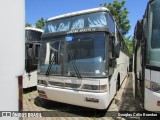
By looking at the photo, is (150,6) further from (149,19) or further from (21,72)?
(21,72)

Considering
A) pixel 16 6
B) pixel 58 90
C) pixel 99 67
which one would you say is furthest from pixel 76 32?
pixel 16 6

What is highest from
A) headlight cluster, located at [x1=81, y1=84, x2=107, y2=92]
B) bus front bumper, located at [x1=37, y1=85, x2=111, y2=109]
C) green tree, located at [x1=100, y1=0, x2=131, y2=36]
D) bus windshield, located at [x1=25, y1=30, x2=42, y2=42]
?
green tree, located at [x1=100, y1=0, x2=131, y2=36]

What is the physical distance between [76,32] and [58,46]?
76 centimetres

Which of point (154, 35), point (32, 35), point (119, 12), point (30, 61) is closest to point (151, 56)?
point (154, 35)

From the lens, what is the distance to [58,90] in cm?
689

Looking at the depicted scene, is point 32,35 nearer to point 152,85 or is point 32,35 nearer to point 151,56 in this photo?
point 151,56

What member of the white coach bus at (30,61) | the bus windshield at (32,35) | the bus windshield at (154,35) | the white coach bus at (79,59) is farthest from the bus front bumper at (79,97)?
the bus windshield at (32,35)

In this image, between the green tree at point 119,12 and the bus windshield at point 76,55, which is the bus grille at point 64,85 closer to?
the bus windshield at point 76,55

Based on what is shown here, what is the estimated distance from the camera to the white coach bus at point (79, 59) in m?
6.29

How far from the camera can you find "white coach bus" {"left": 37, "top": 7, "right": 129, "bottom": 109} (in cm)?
629

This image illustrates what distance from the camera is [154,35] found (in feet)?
17.0

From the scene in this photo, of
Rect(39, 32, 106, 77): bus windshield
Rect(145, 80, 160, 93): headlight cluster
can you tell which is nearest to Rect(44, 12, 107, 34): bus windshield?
Rect(39, 32, 106, 77): bus windshield

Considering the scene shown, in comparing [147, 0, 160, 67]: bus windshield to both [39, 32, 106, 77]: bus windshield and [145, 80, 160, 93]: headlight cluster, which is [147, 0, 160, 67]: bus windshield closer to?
[145, 80, 160, 93]: headlight cluster

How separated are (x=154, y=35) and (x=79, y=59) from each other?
2.34m
